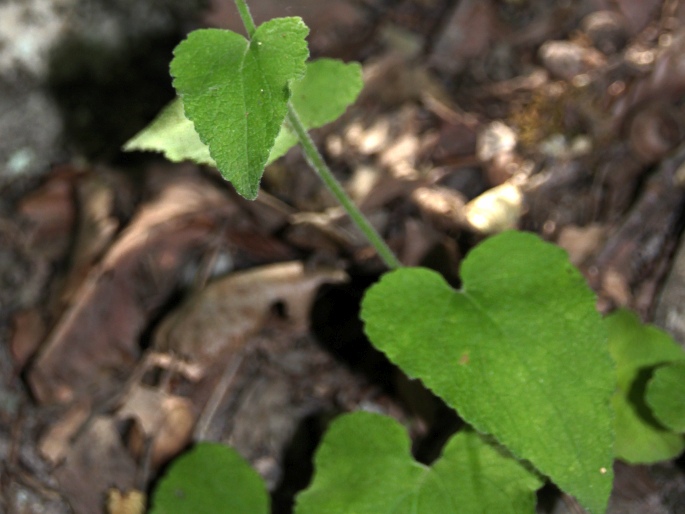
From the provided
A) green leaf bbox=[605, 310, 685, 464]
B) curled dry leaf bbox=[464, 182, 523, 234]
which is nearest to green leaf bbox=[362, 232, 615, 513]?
green leaf bbox=[605, 310, 685, 464]

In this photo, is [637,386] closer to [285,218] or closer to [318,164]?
[318,164]

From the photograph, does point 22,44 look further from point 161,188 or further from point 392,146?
point 392,146

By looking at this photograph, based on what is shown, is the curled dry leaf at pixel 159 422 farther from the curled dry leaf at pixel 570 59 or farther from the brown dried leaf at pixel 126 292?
the curled dry leaf at pixel 570 59

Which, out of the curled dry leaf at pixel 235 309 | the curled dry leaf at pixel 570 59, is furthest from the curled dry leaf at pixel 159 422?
the curled dry leaf at pixel 570 59

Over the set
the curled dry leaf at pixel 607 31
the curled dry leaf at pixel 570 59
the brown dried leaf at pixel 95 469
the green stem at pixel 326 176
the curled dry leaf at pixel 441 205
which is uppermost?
the green stem at pixel 326 176

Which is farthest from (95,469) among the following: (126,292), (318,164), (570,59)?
(570,59)

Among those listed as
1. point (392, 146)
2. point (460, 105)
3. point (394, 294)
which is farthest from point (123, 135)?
point (394, 294)
